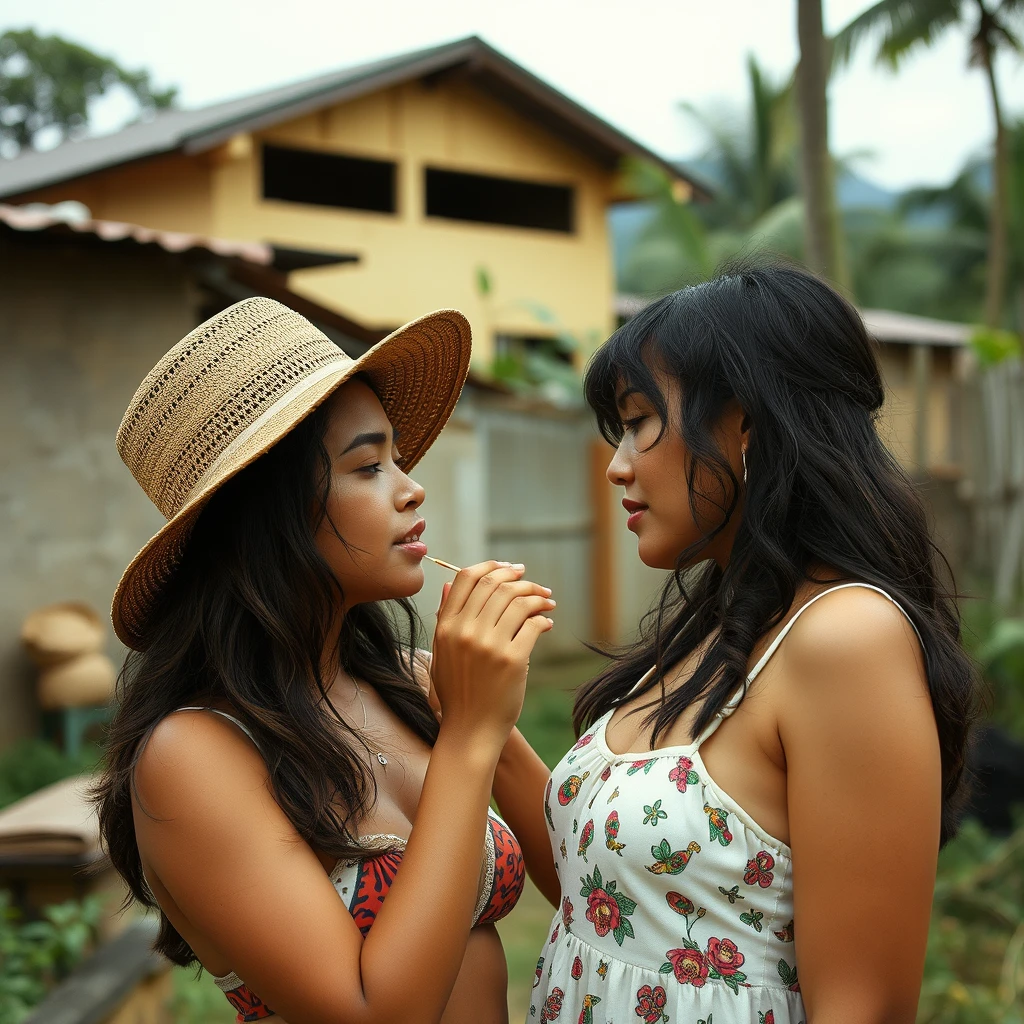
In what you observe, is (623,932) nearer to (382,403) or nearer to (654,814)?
(654,814)

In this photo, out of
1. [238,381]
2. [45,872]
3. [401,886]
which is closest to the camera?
[401,886]

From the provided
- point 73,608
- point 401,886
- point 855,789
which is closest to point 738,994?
point 855,789

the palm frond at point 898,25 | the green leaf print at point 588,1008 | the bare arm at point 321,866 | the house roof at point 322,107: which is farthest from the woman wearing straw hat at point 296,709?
the palm frond at point 898,25

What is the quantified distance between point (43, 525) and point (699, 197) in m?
11.3

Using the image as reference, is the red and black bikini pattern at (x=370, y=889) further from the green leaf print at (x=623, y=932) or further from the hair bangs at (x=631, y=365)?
the hair bangs at (x=631, y=365)

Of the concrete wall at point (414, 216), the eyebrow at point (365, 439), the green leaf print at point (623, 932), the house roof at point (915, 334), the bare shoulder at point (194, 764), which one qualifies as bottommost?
the green leaf print at point (623, 932)

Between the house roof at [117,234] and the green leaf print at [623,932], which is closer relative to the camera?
the green leaf print at [623,932]

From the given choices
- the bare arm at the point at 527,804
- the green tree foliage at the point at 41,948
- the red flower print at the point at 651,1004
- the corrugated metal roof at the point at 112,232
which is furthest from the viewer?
the corrugated metal roof at the point at 112,232

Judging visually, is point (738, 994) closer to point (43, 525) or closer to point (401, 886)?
point (401, 886)

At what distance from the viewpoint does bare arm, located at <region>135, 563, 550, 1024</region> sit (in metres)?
1.62

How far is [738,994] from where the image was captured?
1.72 meters

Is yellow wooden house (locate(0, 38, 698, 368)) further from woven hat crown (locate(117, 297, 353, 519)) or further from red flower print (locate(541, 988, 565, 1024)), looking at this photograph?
red flower print (locate(541, 988, 565, 1024))

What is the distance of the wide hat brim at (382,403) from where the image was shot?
71.9 inches

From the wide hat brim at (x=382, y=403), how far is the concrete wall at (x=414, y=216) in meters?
10.4
